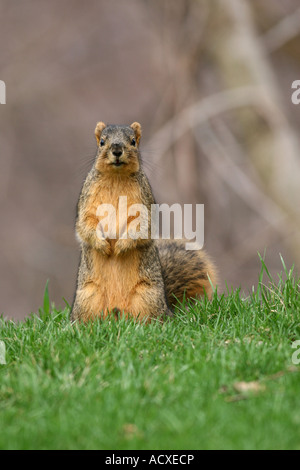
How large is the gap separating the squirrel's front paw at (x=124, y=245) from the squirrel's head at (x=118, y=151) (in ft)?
1.37

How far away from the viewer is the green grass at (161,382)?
9.66ft

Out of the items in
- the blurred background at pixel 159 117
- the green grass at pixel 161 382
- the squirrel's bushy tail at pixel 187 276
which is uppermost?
the blurred background at pixel 159 117

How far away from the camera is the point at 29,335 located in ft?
14.6

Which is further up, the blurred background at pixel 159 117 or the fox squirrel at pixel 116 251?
the blurred background at pixel 159 117

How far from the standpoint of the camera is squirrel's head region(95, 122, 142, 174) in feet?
15.3

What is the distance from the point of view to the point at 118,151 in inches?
183

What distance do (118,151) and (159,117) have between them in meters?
5.49

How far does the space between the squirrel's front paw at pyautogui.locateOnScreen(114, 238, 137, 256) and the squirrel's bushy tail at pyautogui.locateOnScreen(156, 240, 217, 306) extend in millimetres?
742

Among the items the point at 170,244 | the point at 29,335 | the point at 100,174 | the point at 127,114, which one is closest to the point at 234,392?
the point at 29,335
